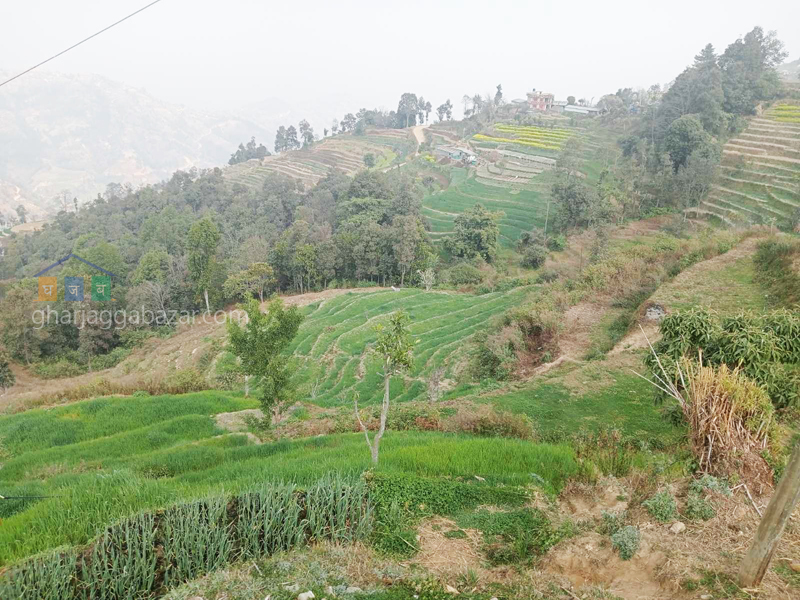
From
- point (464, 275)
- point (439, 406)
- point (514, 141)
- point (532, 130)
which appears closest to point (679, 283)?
point (439, 406)

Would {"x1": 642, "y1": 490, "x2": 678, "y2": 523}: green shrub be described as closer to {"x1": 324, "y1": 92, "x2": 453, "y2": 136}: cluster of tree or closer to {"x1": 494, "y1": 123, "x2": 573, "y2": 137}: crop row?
{"x1": 494, "y1": 123, "x2": 573, "y2": 137}: crop row

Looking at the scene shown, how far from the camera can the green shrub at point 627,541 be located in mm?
3807

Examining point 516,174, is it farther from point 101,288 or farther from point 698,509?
point 698,509

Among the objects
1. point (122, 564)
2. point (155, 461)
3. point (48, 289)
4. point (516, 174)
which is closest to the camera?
point (122, 564)

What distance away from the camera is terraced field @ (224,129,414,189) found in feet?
225

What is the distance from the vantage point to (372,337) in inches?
776

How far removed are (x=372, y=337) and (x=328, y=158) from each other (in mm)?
60645

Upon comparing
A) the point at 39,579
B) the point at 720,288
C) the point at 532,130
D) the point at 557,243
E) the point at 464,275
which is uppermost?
the point at 532,130

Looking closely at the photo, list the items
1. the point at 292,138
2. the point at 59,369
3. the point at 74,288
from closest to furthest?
the point at 59,369, the point at 74,288, the point at 292,138

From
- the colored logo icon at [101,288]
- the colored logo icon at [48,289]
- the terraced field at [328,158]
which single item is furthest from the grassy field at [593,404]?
the terraced field at [328,158]

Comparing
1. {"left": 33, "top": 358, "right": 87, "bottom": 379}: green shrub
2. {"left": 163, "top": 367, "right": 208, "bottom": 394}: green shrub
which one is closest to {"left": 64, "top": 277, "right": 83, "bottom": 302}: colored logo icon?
{"left": 33, "top": 358, "right": 87, "bottom": 379}: green shrub

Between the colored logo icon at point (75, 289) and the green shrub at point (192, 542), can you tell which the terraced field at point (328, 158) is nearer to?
the colored logo icon at point (75, 289)

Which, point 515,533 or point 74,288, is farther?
point 74,288

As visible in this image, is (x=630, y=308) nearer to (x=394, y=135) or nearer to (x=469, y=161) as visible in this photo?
(x=469, y=161)
